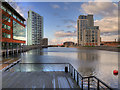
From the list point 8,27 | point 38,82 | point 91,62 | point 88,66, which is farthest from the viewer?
point 8,27

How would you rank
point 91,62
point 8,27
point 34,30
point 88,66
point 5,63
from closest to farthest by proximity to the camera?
point 5,63
point 88,66
point 91,62
point 8,27
point 34,30

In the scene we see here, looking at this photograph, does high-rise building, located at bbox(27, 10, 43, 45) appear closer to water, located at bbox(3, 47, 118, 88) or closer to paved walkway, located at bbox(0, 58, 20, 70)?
water, located at bbox(3, 47, 118, 88)

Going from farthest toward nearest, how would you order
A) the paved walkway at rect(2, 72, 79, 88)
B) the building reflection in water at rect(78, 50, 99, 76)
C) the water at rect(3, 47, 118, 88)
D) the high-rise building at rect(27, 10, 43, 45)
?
the high-rise building at rect(27, 10, 43, 45) → the building reflection in water at rect(78, 50, 99, 76) → the water at rect(3, 47, 118, 88) → the paved walkway at rect(2, 72, 79, 88)

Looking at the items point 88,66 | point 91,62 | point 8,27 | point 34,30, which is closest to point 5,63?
point 88,66

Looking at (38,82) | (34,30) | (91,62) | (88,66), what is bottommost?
(91,62)

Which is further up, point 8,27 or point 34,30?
point 34,30

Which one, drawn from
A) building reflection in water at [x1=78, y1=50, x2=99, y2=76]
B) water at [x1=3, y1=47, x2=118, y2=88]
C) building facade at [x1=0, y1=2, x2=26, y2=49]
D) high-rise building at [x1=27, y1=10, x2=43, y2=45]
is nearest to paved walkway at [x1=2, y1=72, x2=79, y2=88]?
water at [x1=3, y1=47, x2=118, y2=88]

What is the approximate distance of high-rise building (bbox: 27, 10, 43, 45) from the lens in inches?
7362

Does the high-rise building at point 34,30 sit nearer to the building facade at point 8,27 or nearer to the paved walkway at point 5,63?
the building facade at point 8,27

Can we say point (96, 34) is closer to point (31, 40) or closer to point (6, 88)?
point (31, 40)

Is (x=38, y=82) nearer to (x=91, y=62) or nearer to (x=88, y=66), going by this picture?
(x=88, y=66)

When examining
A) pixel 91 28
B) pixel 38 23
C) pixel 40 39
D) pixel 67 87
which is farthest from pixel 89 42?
pixel 67 87

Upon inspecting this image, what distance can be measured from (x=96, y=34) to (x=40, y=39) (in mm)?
117647

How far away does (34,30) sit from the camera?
628 ft
